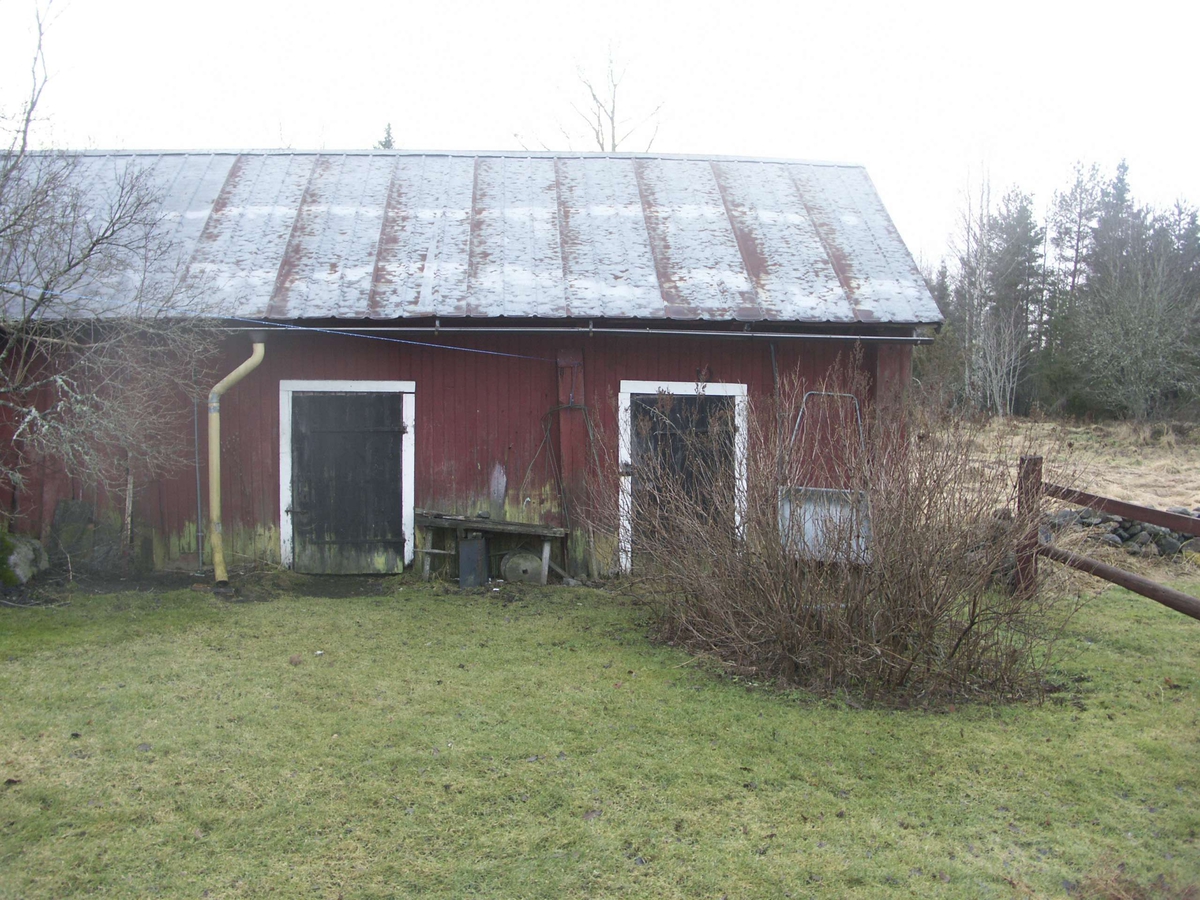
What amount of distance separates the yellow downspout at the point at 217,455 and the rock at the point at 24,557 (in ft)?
4.94

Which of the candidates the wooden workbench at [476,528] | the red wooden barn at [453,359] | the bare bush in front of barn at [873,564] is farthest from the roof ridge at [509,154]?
the bare bush in front of barn at [873,564]

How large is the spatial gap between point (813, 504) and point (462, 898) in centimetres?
329

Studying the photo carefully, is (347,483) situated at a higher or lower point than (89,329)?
lower

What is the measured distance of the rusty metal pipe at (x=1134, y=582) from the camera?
15.6 feet

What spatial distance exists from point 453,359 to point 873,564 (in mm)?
5197

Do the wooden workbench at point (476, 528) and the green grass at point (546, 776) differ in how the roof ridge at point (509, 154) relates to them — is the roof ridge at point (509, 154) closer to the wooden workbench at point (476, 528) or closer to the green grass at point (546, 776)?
the wooden workbench at point (476, 528)

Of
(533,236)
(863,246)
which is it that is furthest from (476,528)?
(863,246)

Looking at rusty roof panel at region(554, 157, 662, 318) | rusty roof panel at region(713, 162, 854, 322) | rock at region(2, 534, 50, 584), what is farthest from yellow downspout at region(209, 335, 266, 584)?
rusty roof panel at region(713, 162, 854, 322)

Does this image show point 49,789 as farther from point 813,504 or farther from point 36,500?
point 36,500

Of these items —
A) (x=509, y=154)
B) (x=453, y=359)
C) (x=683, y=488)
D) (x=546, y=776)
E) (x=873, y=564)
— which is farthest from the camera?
(x=509, y=154)

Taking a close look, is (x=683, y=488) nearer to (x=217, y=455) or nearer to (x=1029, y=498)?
(x=1029, y=498)

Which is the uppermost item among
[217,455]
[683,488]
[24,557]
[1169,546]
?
[217,455]

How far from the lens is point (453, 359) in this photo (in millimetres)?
9133

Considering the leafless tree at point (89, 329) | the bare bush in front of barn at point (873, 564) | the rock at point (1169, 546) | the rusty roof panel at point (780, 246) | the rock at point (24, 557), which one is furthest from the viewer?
the rock at point (1169, 546)
